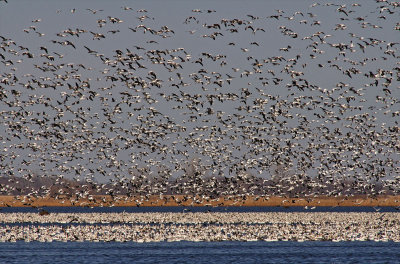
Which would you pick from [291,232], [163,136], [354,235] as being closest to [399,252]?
[354,235]

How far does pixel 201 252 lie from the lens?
5375 centimetres

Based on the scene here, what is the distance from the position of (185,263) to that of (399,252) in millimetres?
15851

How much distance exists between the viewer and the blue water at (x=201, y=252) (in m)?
49.3

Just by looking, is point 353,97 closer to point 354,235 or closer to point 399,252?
point 399,252

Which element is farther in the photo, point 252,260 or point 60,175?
point 60,175

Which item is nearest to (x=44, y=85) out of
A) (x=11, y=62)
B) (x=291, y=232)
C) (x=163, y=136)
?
(x=11, y=62)

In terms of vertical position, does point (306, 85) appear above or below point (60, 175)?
above

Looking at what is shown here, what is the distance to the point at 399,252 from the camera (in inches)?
2105

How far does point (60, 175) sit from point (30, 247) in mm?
9094

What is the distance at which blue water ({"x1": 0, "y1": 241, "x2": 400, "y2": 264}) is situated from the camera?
162 feet

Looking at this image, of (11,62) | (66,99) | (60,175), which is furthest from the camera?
(60,175)

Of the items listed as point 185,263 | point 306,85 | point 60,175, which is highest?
point 306,85

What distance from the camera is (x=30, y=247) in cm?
5769

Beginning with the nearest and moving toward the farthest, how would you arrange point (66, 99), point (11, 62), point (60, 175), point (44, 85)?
point (11, 62)
point (44, 85)
point (66, 99)
point (60, 175)
